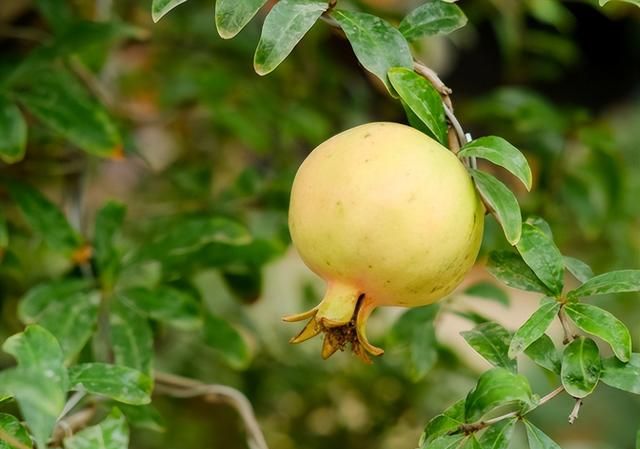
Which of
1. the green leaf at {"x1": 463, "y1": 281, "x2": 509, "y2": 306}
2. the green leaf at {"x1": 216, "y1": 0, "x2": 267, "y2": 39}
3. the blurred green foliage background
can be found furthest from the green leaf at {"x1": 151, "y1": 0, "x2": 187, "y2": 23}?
the green leaf at {"x1": 463, "y1": 281, "x2": 509, "y2": 306}

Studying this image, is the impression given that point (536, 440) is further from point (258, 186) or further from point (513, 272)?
point (258, 186)

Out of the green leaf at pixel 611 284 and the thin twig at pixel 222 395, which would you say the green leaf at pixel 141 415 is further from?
the green leaf at pixel 611 284

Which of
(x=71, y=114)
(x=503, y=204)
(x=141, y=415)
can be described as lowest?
(x=141, y=415)

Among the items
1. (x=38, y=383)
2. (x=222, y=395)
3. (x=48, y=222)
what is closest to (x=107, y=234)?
(x=48, y=222)

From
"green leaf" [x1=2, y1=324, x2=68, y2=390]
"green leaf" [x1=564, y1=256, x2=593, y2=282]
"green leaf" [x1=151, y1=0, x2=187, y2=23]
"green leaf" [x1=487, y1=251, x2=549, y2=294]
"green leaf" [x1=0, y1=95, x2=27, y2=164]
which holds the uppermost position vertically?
"green leaf" [x1=151, y1=0, x2=187, y2=23]

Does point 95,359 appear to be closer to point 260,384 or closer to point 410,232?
point 410,232

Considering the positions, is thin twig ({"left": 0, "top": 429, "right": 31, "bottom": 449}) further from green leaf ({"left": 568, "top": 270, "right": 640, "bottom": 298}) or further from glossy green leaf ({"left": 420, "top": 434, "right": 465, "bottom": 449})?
green leaf ({"left": 568, "top": 270, "right": 640, "bottom": 298})

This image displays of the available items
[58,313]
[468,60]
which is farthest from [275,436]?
[468,60]
